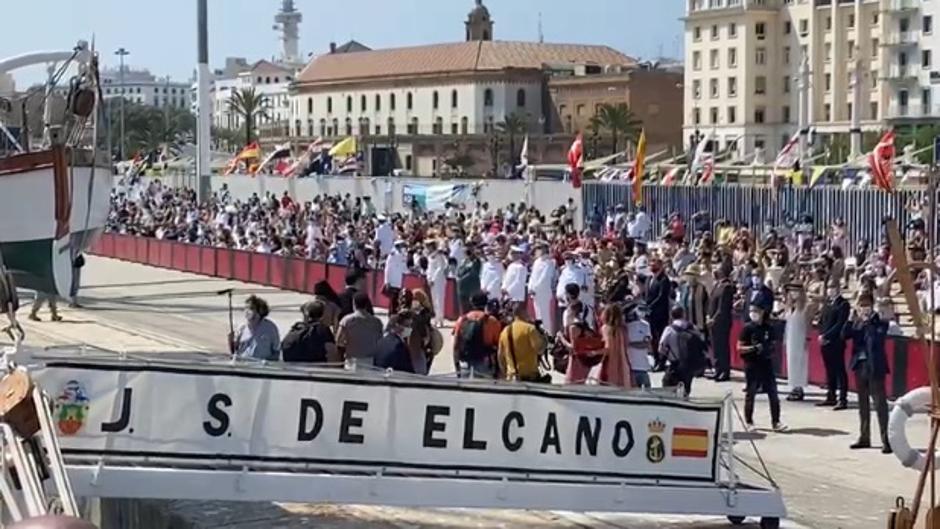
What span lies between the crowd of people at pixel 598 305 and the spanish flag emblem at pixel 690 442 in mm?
550

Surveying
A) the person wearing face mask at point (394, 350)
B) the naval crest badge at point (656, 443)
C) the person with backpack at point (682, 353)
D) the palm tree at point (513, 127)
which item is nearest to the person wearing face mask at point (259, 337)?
the person wearing face mask at point (394, 350)

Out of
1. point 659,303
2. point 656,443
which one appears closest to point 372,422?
point 656,443

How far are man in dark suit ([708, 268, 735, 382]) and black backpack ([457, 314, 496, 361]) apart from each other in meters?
5.43

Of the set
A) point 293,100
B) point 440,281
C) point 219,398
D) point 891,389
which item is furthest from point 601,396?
point 293,100

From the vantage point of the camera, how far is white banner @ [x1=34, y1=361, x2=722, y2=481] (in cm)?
1038

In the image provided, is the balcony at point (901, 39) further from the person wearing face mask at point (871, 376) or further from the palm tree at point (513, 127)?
the person wearing face mask at point (871, 376)

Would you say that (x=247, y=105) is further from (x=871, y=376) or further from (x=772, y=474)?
(x=772, y=474)

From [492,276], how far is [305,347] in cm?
1130

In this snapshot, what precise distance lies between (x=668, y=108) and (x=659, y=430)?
109 m

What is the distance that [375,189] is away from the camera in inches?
2067

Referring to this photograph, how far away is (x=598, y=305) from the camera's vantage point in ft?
70.5

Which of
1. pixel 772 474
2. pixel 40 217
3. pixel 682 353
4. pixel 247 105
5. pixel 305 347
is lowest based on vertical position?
pixel 772 474

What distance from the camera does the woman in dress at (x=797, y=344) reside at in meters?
18.3

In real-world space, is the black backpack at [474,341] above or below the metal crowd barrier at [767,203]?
below
